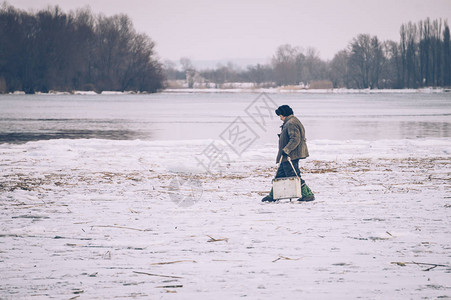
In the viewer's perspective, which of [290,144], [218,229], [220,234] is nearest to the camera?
[220,234]

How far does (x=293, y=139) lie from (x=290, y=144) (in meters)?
0.09

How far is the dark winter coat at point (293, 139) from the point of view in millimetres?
8945

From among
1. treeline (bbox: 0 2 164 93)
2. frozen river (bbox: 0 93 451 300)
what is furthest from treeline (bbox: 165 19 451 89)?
frozen river (bbox: 0 93 451 300)

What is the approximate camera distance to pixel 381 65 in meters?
139

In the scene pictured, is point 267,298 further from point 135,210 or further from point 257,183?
point 257,183

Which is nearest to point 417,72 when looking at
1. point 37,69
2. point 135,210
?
point 37,69

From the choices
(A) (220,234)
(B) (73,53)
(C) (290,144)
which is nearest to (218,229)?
(A) (220,234)

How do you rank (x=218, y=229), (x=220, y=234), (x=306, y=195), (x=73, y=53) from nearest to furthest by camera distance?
1. (x=220, y=234)
2. (x=218, y=229)
3. (x=306, y=195)
4. (x=73, y=53)

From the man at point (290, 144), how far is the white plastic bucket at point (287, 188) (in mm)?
177

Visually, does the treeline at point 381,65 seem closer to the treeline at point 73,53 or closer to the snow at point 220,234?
the treeline at point 73,53

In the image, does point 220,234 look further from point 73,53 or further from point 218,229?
point 73,53

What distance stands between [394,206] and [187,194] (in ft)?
11.8

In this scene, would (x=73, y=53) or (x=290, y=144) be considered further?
(x=73, y=53)

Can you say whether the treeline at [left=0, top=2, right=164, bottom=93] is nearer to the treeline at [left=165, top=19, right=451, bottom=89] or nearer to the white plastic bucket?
the treeline at [left=165, top=19, right=451, bottom=89]
